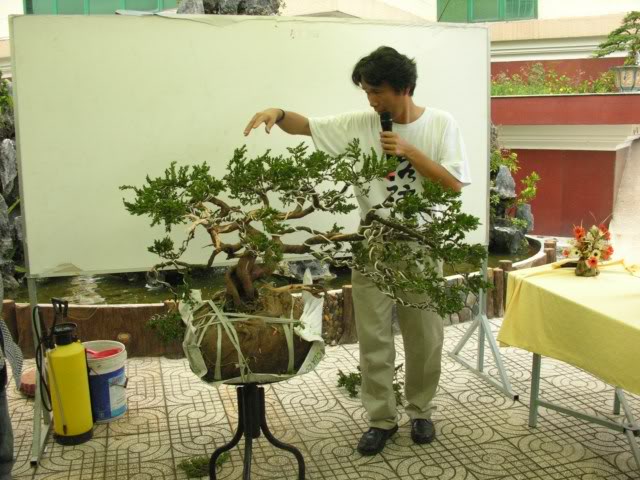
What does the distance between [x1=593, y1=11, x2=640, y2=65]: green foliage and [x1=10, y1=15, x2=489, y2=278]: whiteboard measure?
4963 mm

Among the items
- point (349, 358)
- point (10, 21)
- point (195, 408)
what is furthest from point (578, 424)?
point (10, 21)

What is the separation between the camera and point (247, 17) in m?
3.25

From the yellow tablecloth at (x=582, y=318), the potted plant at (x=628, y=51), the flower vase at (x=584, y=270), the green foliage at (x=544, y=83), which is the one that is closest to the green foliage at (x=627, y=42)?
the potted plant at (x=628, y=51)

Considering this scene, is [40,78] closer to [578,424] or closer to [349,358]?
[349,358]

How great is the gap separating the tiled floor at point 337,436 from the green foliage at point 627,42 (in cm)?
486

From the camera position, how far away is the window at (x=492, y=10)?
30.7ft

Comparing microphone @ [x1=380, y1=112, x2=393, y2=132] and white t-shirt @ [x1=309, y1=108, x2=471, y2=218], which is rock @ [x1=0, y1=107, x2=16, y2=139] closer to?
white t-shirt @ [x1=309, y1=108, x2=471, y2=218]

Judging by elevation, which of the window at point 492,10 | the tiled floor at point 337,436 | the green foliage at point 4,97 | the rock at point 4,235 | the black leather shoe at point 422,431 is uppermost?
the window at point 492,10

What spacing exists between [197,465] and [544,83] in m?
6.81

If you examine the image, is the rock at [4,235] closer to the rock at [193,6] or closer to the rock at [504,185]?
the rock at [193,6]

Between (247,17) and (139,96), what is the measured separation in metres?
0.61

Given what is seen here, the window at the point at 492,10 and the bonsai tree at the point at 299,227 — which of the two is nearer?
the bonsai tree at the point at 299,227

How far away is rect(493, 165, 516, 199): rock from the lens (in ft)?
21.1

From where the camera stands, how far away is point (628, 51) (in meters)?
7.78
